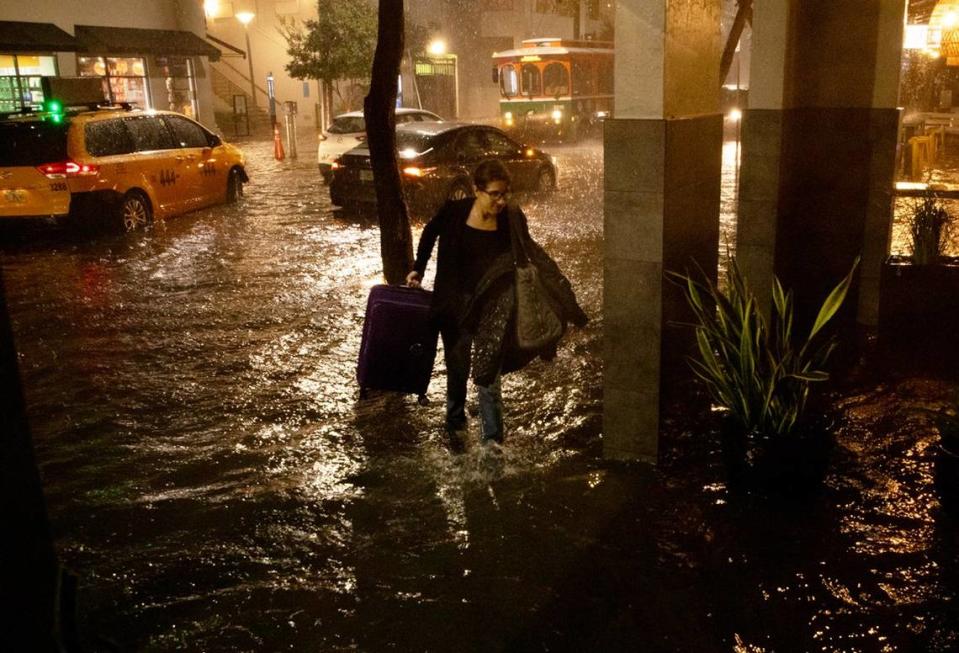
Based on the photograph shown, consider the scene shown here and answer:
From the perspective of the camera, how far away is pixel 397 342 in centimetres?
607

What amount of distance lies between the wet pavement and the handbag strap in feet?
3.96

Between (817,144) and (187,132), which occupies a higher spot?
(187,132)

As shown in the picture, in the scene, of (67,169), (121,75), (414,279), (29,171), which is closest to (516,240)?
(414,279)

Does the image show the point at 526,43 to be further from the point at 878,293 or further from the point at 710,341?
the point at 710,341

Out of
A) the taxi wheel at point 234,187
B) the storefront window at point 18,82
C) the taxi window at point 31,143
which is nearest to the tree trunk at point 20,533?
the taxi window at point 31,143

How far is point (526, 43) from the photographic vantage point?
3216 centimetres

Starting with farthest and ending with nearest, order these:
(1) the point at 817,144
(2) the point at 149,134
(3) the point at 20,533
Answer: (2) the point at 149,134, (1) the point at 817,144, (3) the point at 20,533

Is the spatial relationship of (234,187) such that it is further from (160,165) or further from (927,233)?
(927,233)

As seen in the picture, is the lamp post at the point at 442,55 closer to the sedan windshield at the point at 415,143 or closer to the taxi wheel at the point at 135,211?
the sedan windshield at the point at 415,143

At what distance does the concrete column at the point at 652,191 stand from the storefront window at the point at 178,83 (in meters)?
29.7

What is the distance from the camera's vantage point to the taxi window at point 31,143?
12.8m

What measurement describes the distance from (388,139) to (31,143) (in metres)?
7.01

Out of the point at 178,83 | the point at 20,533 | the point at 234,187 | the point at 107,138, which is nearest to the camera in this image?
the point at 20,533

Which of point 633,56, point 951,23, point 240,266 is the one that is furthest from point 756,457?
point 951,23
